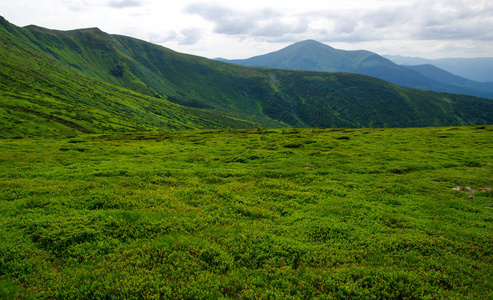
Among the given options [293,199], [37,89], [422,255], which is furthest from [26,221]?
[37,89]

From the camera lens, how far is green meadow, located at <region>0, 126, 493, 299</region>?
403 inches

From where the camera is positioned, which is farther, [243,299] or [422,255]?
[422,255]

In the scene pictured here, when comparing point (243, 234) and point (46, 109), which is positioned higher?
point (46, 109)

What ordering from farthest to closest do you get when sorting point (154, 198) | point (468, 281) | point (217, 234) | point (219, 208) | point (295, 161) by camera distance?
point (295, 161)
point (154, 198)
point (219, 208)
point (217, 234)
point (468, 281)

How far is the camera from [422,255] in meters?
12.6

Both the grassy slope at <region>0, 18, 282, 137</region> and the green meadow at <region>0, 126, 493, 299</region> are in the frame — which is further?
the grassy slope at <region>0, 18, 282, 137</region>

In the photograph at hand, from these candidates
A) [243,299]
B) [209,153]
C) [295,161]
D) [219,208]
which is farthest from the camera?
[209,153]

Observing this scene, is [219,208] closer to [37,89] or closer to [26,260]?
[26,260]

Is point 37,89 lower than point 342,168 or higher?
higher

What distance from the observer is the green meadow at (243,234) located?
10242 mm

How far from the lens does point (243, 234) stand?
1399 centimetres

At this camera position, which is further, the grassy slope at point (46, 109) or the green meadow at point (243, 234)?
the grassy slope at point (46, 109)

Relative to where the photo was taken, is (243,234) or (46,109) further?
(46,109)

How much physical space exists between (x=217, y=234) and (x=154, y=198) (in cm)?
748
